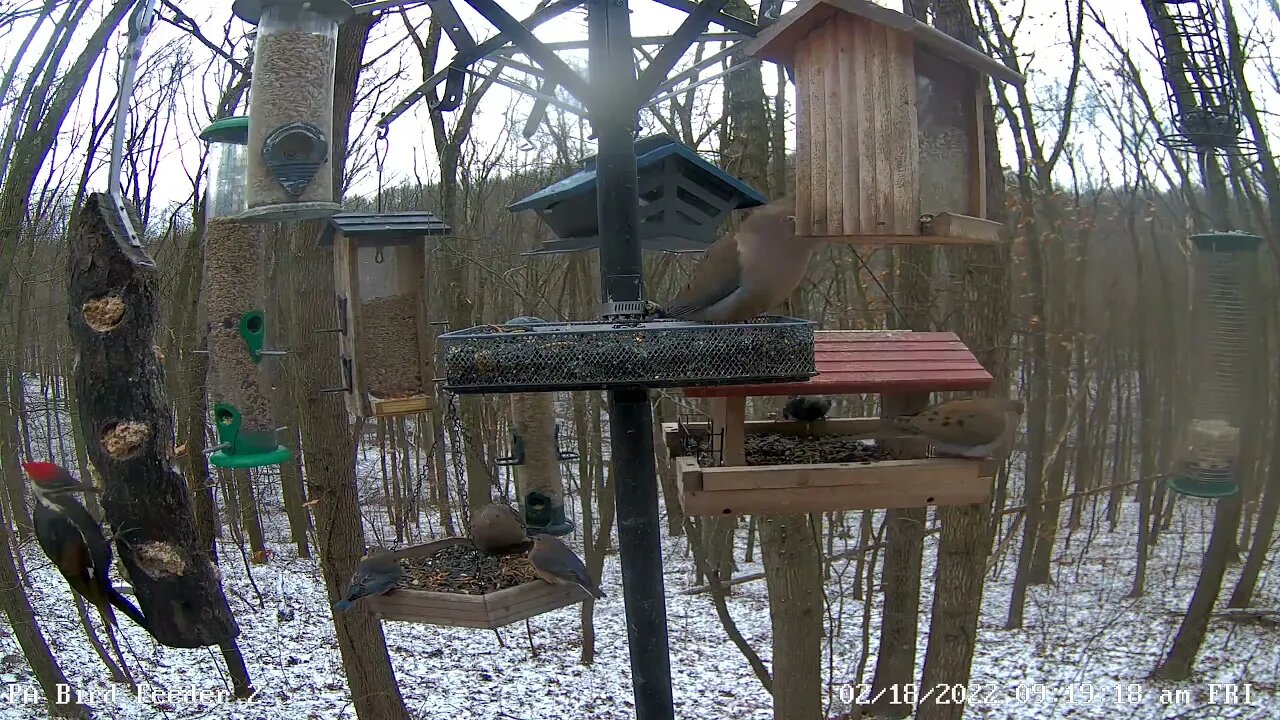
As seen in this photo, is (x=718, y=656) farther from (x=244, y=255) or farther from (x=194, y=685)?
(x=244, y=255)

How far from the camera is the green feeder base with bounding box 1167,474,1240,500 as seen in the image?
518 cm

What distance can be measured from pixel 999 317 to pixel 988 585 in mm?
7116

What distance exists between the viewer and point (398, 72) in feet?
30.7

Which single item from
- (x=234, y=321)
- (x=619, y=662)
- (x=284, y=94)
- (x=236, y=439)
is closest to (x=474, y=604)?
(x=284, y=94)

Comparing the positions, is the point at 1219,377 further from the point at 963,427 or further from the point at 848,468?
the point at 848,468

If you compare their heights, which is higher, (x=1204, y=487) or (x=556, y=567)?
(x=556, y=567)

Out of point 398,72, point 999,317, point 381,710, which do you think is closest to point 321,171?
point 381,710

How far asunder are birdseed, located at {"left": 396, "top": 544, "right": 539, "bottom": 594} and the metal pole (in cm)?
84

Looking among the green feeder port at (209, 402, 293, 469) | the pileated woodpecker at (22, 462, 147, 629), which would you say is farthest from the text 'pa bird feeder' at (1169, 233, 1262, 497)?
the pileated woodpecker at (22, 462, 147, 629)

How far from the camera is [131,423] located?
3.56 metres

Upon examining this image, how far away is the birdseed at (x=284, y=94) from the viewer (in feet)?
12.0

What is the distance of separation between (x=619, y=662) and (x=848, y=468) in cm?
760

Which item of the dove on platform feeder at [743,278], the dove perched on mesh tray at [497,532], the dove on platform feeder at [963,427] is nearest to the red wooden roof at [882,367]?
the dove on platform feeder at [963,427]

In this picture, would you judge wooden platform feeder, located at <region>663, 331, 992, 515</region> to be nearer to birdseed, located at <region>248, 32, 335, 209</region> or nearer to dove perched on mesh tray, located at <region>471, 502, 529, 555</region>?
dove perched on mesh tray, located at <region>471, 502, 529, 555</region>
